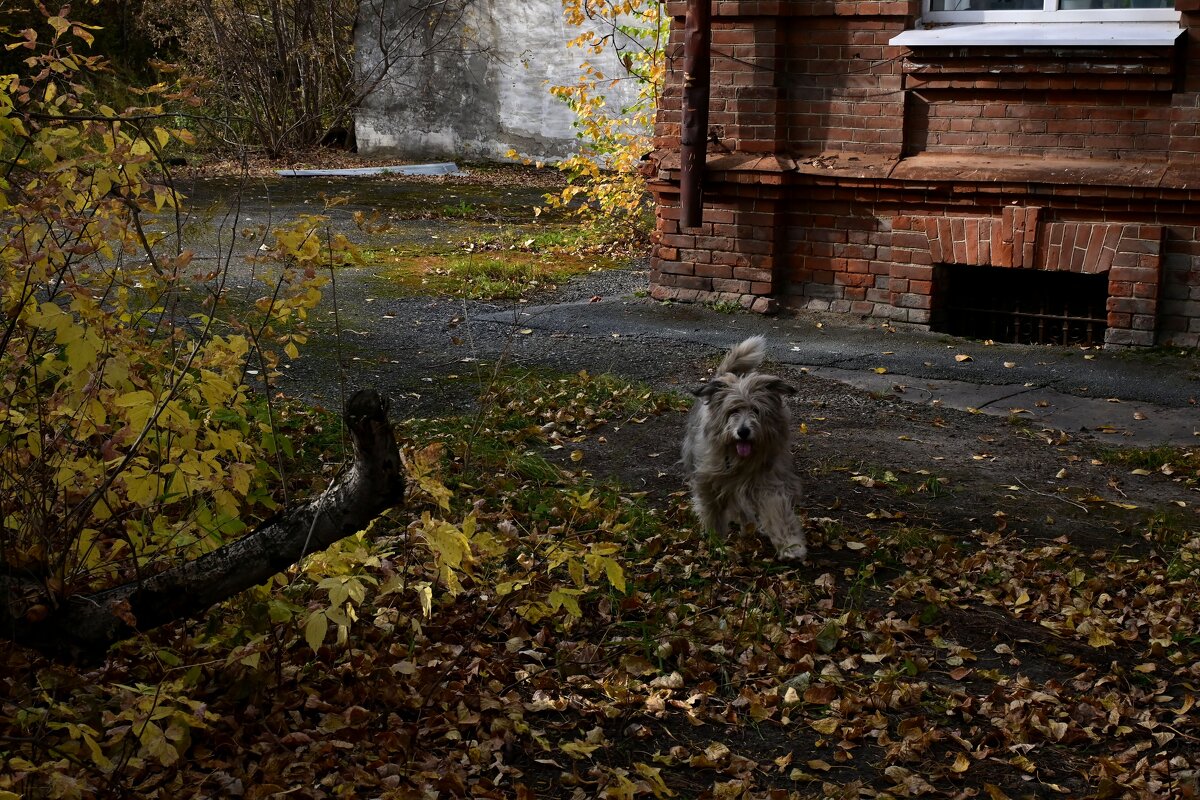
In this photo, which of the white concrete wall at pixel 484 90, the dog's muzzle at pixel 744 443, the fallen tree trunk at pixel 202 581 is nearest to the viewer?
the fallen tree trunk at pixel 202 581

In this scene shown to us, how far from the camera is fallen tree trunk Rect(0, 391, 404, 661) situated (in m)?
3.63

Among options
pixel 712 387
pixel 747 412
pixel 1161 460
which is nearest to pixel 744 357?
pixel 712 387

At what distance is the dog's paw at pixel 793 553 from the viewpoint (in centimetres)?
561

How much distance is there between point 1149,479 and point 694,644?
2993 mm

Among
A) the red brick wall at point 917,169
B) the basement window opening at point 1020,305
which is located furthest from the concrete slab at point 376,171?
the basement window opening at point 1020,305

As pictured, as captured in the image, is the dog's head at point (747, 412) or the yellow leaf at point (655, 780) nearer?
the yellow leaf at point (655, 780)

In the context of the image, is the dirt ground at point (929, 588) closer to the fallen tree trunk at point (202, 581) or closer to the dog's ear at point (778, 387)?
the dog's ear at point (778, 387)

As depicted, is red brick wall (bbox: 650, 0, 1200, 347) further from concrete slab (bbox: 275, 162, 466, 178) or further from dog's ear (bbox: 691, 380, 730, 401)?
concrete slab (bbox: 275, 162, 466, 178)

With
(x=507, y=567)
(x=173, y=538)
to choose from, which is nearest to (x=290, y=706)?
(x=173, y=538)

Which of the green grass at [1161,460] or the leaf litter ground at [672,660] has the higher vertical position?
the green grass at [1161,460]

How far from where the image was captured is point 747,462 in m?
5.68

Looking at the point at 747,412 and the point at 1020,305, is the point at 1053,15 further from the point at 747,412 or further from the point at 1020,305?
the point at 747,412

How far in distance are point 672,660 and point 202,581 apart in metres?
1.80

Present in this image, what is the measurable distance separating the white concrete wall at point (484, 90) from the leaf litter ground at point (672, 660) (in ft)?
43.0
